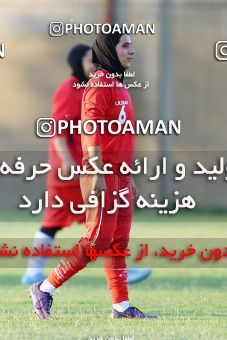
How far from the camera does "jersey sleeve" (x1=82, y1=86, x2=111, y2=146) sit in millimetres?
7441

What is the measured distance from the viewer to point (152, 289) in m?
10.0

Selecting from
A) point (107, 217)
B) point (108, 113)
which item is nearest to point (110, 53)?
point (108, 113)

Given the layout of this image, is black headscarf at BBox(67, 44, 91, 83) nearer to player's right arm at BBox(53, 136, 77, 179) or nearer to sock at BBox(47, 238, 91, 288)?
player's right arm at BBox(53, 136, 77, 179)

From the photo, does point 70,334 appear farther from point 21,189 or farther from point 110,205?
point 21,189

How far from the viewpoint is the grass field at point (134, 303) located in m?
7.04

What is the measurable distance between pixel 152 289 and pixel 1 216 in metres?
11.2

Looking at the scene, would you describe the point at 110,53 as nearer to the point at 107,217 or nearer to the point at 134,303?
the point at 107,217

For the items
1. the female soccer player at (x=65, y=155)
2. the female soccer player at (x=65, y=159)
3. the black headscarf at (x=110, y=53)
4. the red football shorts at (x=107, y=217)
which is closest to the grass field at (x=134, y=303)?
the female soccer player at (x=65, y=159)

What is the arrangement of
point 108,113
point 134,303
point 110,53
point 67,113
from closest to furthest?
1. point 108,113
2. point 110,53
3. point 134,303
4. point 67,113

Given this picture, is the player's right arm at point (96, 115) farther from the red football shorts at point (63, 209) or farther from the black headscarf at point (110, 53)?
the red football shorts at point (63, 209)

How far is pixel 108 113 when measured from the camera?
7.66 meters

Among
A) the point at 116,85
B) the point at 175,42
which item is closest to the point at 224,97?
the point at 175,42

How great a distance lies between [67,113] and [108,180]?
2768 mm

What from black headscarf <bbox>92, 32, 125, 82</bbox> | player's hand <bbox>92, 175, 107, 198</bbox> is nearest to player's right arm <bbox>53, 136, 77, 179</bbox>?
black headscarf <bbox>92, 32, 125, 82</bbox>
